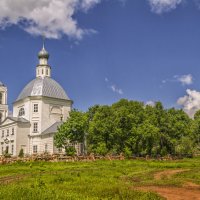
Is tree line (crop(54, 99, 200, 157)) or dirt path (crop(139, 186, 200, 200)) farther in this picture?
tree line (crop(54, 99, 200, 157))

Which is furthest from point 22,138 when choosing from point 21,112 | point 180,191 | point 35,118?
point 180,191

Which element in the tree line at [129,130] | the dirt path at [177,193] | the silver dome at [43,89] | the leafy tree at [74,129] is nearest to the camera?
the dirt path at [177,193]

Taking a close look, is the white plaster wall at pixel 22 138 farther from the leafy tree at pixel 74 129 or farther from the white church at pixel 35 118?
the leafy tree at pixel 74 129

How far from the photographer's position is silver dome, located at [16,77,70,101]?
69.6 m

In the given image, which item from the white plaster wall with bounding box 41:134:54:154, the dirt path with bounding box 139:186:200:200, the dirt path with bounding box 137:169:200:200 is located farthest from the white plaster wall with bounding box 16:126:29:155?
the dirt path with bounding box 139:186:200:200

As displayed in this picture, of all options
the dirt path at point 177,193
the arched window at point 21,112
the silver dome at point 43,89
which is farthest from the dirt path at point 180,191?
the arched window at point 21,112

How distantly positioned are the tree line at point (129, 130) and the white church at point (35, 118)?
1063 centimetres

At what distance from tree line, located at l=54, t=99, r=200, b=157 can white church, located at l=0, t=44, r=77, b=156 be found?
1063 centimetres

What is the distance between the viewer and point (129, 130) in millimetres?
50469

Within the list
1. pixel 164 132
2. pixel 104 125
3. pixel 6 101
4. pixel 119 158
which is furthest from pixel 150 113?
pixel 6 101

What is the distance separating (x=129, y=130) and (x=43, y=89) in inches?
933

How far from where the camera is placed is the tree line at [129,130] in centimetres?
4962

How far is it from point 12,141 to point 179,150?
27.1 m

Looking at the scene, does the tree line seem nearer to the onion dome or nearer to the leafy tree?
the leafy tree
